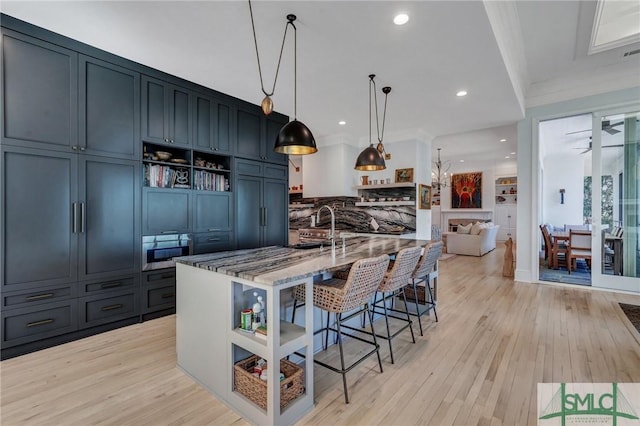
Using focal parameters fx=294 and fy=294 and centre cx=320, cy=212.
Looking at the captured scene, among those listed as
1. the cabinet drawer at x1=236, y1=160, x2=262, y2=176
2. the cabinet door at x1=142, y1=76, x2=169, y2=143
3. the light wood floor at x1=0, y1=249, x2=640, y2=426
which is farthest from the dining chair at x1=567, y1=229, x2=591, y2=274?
the cabinet door at x1=142, y1=76, x2=169, y2=143

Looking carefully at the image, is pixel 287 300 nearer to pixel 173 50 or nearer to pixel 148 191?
pixel 148 191

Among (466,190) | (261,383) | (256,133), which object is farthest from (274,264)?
(466,190)

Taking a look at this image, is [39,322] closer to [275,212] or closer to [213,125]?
[213,125]

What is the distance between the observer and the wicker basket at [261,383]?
1.70 m

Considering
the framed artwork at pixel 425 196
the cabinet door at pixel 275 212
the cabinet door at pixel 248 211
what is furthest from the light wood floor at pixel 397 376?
the framed artwork at pixel 425 196

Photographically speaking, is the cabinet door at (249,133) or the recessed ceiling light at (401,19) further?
the cabinet door at (249,133)

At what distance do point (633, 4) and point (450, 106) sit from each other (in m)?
2.00

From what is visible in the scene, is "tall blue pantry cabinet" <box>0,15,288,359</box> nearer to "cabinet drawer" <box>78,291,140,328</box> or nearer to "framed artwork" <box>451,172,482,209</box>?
"cabinet drawer" <box>78,291,140,328</box>

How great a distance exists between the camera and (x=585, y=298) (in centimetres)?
416

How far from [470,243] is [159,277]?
7149mm

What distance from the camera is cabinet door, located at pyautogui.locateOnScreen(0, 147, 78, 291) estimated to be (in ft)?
7.94

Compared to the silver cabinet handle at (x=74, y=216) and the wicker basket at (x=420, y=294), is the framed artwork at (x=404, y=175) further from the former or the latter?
the silver cabinet handle at (x=74, y=216)

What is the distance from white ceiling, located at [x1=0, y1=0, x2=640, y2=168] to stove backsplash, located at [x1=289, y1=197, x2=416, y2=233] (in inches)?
82.6

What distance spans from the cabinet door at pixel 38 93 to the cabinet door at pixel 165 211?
849mm
